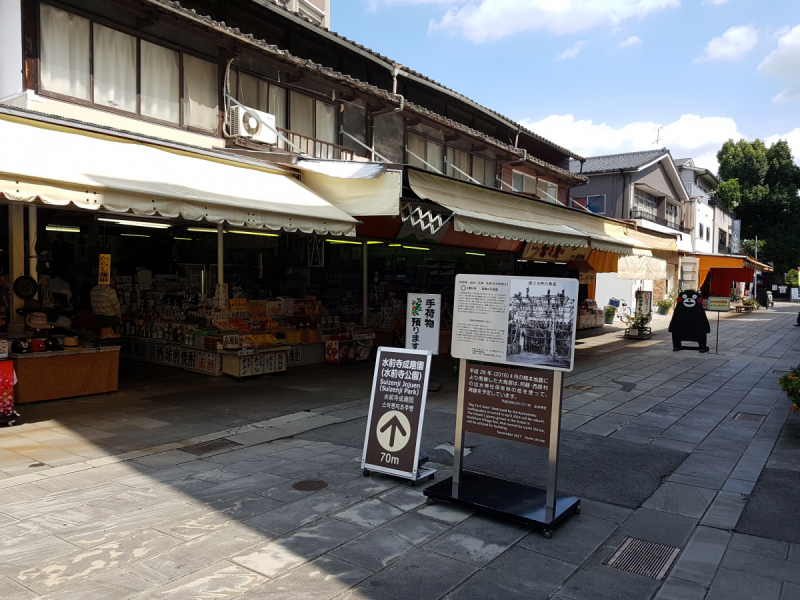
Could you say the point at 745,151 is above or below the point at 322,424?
above

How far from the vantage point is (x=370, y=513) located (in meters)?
5.00

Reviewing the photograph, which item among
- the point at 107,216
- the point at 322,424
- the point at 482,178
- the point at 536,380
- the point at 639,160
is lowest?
the point at 322,424

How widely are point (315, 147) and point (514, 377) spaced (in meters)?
10.3

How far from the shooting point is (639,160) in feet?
120

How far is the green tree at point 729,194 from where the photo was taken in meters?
50.5

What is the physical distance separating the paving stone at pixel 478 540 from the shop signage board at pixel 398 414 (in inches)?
37.3

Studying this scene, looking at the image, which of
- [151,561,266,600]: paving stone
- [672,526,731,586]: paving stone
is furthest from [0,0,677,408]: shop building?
[672,526,731,586]: paving stone

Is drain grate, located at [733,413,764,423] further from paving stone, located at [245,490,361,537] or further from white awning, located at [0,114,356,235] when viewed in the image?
white awning, located at [0,114,356,235]

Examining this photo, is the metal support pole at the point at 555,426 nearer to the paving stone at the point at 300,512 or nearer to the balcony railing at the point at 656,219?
the paving stone at the point at 300,512

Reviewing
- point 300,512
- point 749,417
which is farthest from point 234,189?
point 749,417

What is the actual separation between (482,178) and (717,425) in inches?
550

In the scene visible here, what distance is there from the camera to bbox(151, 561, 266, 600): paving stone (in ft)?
12.1

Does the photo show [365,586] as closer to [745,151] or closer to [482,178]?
[482,178]

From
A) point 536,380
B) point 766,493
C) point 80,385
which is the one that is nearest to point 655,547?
point 536,380
